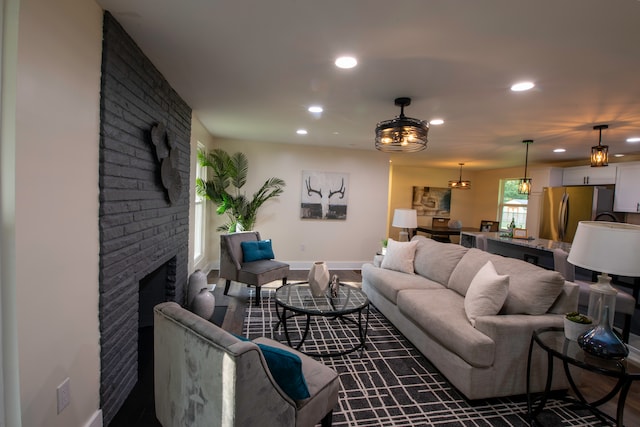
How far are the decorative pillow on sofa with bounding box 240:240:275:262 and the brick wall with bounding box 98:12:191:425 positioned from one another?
1.64 m

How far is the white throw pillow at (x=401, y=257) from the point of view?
3.92 metres

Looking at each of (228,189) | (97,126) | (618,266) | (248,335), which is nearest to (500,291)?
(618,266)

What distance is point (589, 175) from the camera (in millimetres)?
5746

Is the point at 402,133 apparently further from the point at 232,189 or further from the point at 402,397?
the point at 232,189

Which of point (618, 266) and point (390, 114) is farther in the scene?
point (390, 114)

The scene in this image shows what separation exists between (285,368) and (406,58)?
1.99 m

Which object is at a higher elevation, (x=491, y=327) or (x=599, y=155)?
(x=599, y=155)

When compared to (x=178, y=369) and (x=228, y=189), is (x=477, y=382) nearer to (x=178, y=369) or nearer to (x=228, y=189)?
(x=178, y=369)

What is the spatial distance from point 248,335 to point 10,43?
2712 millimetres

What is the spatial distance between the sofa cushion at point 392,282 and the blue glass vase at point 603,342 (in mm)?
1521

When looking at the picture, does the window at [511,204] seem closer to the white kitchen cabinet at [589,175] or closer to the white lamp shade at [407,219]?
the white kitchen cabinet at [589,175]

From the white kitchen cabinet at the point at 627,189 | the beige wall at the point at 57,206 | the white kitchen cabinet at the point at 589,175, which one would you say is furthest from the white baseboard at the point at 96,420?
the white kitchen cabinet at the point at 589,175

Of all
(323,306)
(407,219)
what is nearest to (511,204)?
(407,219)

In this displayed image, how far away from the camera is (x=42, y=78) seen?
1.28m
